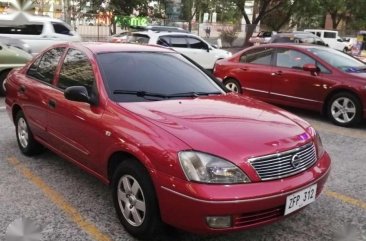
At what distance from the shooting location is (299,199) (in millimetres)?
3225

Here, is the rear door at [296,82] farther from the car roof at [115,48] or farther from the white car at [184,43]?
the white car at [184,43]

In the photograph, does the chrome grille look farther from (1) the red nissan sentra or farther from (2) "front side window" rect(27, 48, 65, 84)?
(2) "front side window" rect(27, 48, 65, 84)

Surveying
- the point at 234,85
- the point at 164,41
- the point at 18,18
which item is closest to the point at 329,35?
the point at 164,41

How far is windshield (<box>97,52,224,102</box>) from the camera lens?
396 cm

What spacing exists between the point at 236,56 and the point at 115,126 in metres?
6.52

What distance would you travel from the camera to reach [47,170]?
5.01 metres

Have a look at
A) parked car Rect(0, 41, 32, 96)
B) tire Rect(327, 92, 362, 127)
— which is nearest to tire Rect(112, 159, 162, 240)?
tire Rect(327, 92, 362, 127)

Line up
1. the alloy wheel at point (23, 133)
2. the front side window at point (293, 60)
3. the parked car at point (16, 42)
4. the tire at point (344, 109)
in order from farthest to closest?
the parked car at point (16, 42), the front side window at point (293, 60), the tire at point (344, 109), the alloy wheel at point (23, 133)

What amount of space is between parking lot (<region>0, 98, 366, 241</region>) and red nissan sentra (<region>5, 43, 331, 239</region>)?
33 centimetres

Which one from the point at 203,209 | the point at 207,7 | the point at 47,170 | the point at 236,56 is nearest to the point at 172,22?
the point at 207,7

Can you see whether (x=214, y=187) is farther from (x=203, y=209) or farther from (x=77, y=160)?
(x=77, y=160)

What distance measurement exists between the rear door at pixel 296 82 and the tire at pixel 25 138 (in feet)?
15.6

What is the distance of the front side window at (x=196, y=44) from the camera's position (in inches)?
596

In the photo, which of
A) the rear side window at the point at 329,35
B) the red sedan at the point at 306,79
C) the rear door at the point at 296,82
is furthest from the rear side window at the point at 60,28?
the rear side window at the point at 329,35
